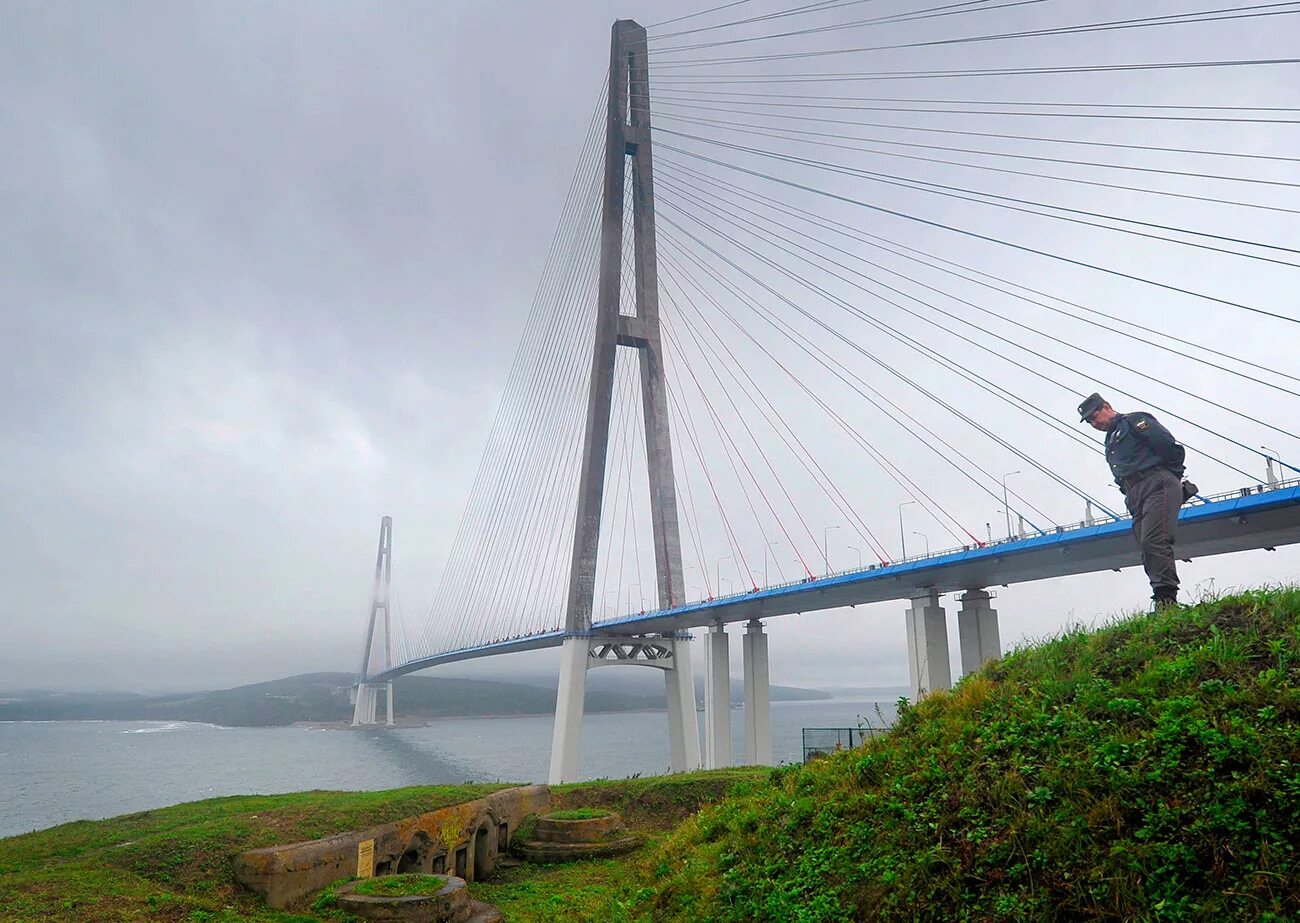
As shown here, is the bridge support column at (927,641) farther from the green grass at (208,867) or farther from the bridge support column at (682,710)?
the bridge support column at (682,710)

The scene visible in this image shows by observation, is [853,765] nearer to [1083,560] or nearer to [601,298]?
[1083,560]

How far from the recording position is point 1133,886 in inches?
178

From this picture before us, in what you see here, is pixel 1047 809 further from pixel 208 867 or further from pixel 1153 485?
pixel 208 867

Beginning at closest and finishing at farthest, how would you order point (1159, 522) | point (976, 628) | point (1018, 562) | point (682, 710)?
point (1159, 522)
point (1018, 562)
point (976, 628)
point (682, 710)

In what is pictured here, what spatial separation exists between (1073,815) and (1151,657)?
5.66 ft

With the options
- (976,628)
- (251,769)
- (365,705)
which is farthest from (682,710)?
(365,705)

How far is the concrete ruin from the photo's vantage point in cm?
1018

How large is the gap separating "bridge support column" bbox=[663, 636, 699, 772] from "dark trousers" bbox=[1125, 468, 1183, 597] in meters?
30.7

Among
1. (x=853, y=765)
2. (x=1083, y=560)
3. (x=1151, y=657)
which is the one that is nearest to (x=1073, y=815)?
(x=1151, y=657)

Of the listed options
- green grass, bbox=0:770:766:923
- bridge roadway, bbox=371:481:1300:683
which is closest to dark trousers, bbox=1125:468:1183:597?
green grass, bbox=0:770:766:923

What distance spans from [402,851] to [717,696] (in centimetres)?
2426

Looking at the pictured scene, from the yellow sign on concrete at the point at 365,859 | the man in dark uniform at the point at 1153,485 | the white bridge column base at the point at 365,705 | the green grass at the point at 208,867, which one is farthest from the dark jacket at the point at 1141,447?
the white bridge column base at the point at 365,705

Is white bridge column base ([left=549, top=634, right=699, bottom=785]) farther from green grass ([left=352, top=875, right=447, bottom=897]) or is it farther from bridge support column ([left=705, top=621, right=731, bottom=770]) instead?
green grass ([left=352, top=875, right=447, bottom=897])

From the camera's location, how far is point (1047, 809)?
5.25 metres
